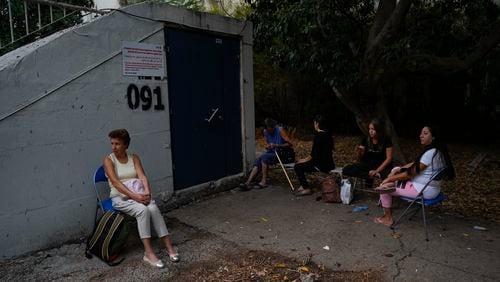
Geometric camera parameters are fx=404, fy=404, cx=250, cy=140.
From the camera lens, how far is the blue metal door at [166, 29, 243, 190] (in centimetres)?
567

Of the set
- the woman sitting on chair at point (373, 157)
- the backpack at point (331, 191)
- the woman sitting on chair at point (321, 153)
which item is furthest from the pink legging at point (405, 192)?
the woman sitting on chair at point (321, 153)

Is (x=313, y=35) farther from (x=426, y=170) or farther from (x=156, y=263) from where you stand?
(x=156, y=263)

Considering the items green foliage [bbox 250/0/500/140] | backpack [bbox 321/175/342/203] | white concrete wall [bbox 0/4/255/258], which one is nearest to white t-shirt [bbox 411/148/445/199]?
backpack [bbox 321/175/342/203]

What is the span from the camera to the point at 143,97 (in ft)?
17.1

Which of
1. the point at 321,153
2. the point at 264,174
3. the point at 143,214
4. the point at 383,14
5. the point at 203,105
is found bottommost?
the point at 264,174

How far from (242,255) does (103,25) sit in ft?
9.96

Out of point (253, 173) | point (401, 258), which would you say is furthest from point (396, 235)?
point (253, 173)

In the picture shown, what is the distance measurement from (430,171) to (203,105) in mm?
3238

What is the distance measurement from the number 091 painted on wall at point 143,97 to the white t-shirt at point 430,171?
11.0 ft

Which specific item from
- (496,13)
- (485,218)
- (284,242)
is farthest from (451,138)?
(284,242)

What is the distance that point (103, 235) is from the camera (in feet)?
13.2

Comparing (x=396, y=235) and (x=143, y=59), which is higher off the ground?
(x=143, y=59)

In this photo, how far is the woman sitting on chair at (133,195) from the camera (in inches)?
159

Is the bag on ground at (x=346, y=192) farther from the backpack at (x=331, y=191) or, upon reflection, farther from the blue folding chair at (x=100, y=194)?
the blue folding chair at (x=100, y=194)
